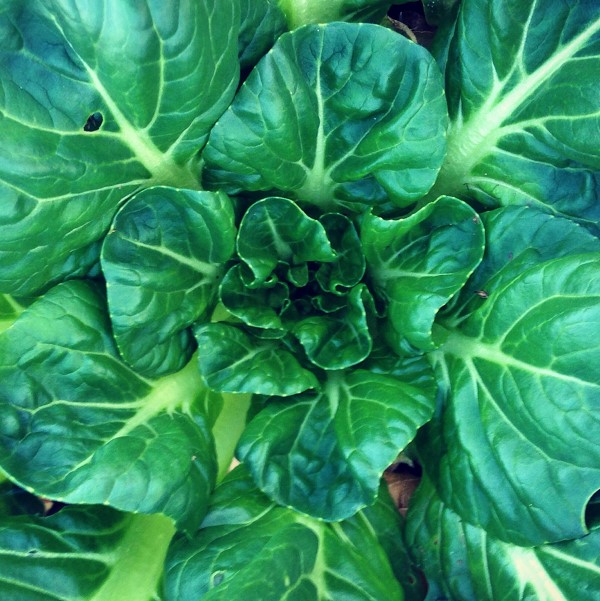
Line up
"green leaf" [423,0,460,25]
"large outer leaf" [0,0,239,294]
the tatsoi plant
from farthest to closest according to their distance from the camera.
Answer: "green leaf" [423,0,460,25] → the tatsoi plant → "large outer leaf" [0,0,239,294]

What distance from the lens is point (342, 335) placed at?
4.76 feet

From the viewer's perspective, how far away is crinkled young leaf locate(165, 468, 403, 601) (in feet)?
3.93

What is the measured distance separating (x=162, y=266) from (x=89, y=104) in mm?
322

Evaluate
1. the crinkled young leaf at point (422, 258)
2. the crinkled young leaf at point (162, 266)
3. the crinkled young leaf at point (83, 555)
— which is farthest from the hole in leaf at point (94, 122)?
the crinkled young leaf at point (83, 555)

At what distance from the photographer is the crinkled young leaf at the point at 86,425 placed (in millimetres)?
1176

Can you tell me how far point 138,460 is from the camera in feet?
3.96

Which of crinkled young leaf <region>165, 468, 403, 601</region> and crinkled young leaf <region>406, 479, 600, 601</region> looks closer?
crinkled young leaf <region>165, 468, 403, 601</region>

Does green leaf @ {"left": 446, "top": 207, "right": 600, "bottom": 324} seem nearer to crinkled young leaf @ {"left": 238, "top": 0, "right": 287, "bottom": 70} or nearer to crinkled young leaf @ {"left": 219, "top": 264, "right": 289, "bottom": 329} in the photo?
crinkled young leaf @ {"left": 219, "top": 264, "right": 289, "bottom": 329}

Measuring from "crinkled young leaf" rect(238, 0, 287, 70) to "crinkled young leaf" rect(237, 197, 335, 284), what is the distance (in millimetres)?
289

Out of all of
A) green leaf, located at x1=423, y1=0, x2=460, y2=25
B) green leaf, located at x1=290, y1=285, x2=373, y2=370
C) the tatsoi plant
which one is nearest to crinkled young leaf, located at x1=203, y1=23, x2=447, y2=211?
the tatsoi plant

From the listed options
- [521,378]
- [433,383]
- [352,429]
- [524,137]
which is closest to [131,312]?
[352,429]

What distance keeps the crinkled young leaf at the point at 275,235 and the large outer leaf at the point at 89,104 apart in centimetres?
19

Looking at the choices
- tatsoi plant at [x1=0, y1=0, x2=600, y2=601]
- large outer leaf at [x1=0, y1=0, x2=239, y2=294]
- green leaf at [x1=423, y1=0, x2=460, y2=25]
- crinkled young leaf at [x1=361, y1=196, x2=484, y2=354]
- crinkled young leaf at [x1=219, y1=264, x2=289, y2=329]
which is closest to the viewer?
large outer leaf at [x1=0, y1=0, x2=239, y2=294]

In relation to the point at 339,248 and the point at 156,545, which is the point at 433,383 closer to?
the point at 339,248
